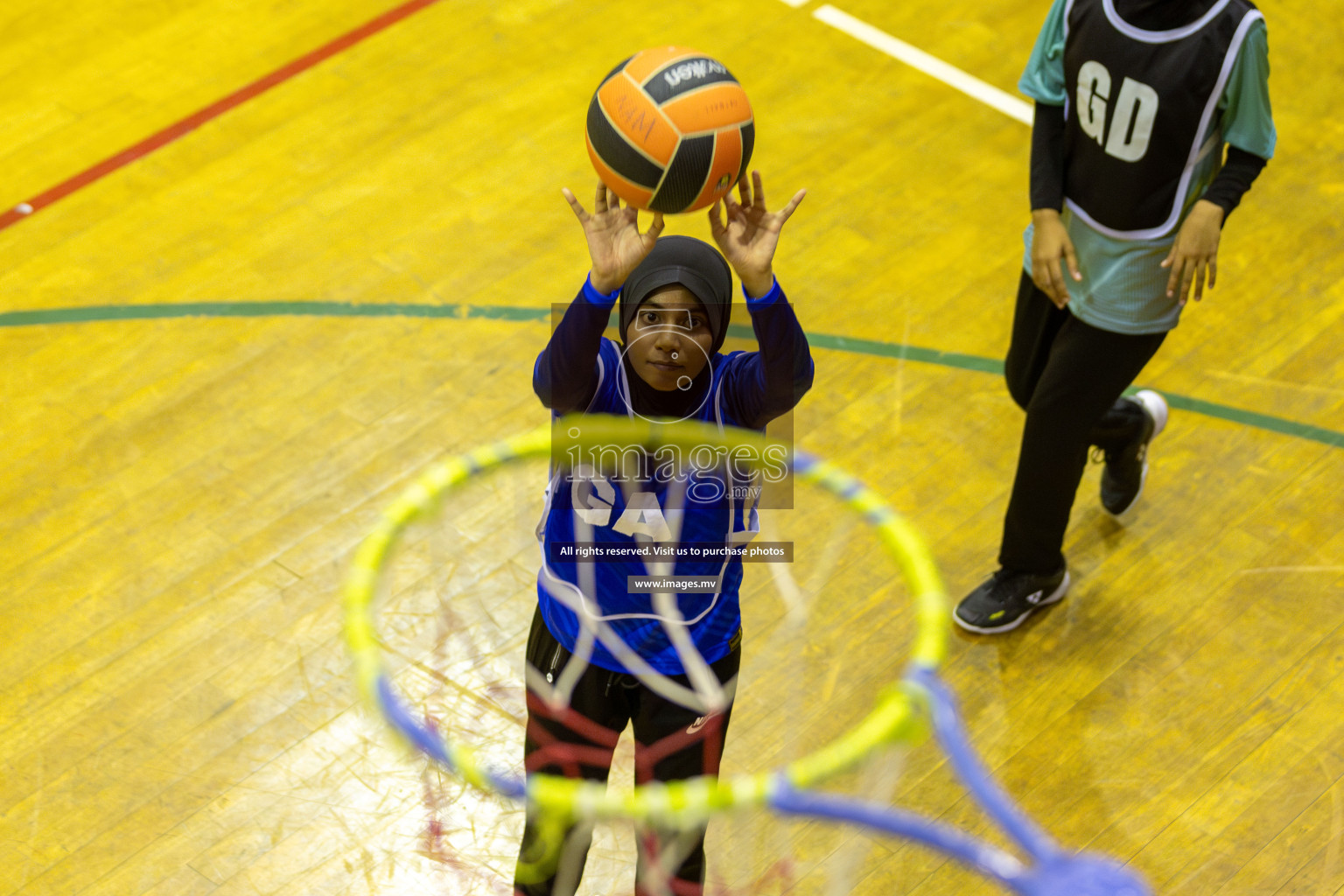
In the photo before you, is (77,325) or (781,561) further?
(77,325)

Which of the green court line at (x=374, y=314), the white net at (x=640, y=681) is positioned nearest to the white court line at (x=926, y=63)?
the green court line at (x=374, y=314)

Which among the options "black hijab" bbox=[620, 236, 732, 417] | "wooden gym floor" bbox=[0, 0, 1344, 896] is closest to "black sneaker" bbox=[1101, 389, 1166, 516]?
"wooden gym floor" bbox=[0, 0, 1344, 896]

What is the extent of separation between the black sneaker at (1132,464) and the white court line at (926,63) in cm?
183

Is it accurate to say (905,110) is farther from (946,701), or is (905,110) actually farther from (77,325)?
(946,701)

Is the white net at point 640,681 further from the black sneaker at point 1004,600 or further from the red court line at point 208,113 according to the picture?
the red court line at point 208,113

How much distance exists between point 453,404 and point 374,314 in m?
0.53

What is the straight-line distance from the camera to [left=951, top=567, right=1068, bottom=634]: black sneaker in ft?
12.3

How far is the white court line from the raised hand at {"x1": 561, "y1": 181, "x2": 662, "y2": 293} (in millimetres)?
3387

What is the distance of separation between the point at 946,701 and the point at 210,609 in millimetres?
2455

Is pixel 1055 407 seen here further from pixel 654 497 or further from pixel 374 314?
pixel 374 314

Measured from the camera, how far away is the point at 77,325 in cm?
455

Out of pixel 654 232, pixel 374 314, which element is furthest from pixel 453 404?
pixel 654 232

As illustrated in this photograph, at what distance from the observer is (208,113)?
5.39m

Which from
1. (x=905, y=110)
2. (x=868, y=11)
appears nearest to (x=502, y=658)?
(x=905, y=110)
